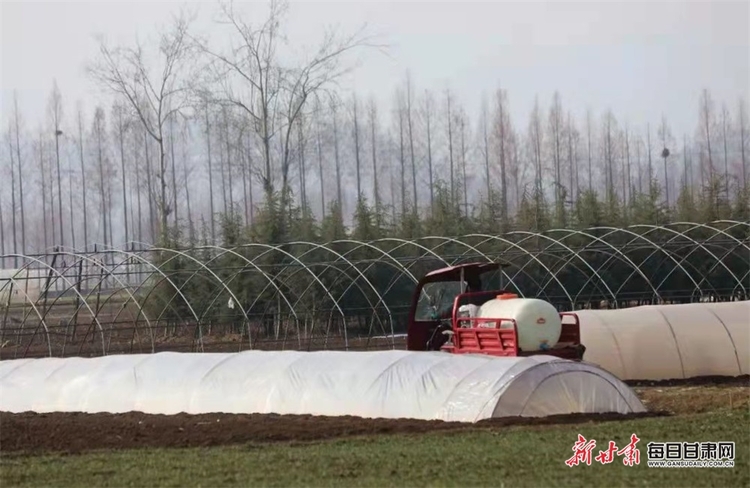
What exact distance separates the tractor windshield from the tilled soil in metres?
4.26

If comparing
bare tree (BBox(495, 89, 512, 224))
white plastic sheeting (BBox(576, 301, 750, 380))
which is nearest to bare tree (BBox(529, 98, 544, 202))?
bare tree (BBox(495, 89, 512, 224))

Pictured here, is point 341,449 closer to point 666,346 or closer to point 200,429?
point 200,429

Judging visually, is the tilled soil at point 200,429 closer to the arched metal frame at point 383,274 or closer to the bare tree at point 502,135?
the arched metal frame at point 383,274

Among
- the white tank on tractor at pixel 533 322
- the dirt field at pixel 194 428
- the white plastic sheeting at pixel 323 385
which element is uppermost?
the white tank on tractor at pixel 533 322

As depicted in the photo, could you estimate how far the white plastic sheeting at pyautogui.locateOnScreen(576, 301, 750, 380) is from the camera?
741 inches

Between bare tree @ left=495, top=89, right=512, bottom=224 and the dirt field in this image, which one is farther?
bare tree @ left=495, top=89, right=512, bottom=224

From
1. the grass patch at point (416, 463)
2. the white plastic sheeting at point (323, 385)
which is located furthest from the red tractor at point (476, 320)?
the grass patch at point (416, 463)

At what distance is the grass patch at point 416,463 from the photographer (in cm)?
891

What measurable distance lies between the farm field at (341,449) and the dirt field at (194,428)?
1 cm

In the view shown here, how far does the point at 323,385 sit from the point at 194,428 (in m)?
2.10

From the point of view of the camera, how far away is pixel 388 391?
13711mm

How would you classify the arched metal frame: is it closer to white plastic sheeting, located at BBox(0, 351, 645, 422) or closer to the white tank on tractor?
white plastic sheeting, located at BBox(0, 351, 645, 422)

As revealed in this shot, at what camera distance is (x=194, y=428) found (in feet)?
42.4

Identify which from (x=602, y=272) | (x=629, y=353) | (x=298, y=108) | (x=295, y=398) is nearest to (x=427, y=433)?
(x=295, y=398)
